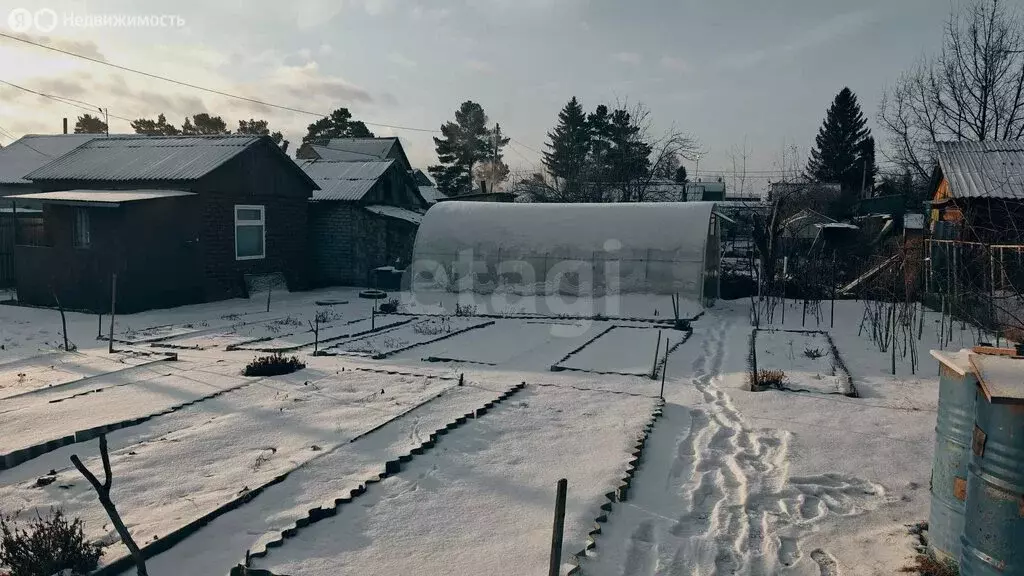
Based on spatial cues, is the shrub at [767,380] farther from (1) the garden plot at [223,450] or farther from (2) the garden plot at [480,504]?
(1) the garden plot at [223,450]

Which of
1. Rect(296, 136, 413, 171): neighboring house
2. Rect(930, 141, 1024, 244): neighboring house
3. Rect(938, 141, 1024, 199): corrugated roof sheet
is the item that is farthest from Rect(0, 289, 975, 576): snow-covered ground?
Rect(296, 136, 413, 171): neighboring house

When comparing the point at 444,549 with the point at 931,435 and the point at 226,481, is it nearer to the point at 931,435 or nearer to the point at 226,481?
the point at 226,481

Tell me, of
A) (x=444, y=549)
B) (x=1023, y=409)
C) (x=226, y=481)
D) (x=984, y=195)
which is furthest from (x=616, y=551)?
(x=984, y=195)

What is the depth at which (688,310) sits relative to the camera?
1570cm

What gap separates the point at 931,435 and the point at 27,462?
341 inches

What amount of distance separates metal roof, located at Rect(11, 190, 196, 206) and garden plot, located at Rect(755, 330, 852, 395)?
545 inches

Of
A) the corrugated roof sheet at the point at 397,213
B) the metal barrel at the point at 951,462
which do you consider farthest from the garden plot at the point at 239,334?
the metal barrel at the point at 951,462

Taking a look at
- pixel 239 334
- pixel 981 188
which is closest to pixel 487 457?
pixel 239 334

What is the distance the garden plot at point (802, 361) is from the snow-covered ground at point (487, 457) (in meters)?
0.13

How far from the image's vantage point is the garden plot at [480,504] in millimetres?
4055

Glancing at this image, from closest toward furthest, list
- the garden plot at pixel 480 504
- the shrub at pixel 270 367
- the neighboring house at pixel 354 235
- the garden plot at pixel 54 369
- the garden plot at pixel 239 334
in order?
the garden plot at pixel 480 504 → the garden plot at pixel 54 369 → the shrub at pixel 270 367 → the garden plot at pixel 239 334 → the neighboring house at pixel 354 235

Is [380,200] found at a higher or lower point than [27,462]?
higher

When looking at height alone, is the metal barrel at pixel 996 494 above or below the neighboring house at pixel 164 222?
below

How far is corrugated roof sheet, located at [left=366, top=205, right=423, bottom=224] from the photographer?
2128 centimetres
